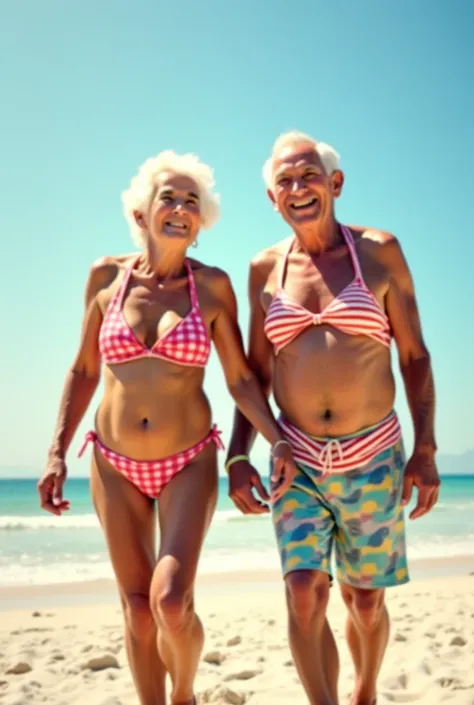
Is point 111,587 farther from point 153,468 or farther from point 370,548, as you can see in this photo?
point 370,548

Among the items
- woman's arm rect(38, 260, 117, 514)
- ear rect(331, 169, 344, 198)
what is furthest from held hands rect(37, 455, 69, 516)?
ear rect(331, 169, 344, 198)

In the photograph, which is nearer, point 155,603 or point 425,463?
point 155,603

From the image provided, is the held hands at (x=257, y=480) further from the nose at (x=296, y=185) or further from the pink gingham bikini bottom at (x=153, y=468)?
the nose at (x=296, y=185)

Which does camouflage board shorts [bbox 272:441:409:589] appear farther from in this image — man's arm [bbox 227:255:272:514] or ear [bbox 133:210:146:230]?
ear [bbox 133:210:146:230]

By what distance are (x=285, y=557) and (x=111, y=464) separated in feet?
3.16

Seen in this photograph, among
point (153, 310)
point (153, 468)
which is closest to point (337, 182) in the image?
point (153, 310)

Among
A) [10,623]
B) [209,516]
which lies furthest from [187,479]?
[10,623]

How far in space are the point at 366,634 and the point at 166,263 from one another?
85.1 inches

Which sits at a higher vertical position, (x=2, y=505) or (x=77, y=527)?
(x=77, y=527)

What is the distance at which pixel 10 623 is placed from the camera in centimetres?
775

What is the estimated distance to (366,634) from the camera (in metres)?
3.74

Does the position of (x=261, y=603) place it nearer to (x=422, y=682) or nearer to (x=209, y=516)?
(x=422, y=682)

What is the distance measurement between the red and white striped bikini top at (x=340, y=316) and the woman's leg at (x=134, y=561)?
3.51 ft

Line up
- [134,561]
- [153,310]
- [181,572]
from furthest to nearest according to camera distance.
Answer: [153,310]
[134,561]
[181,572]
